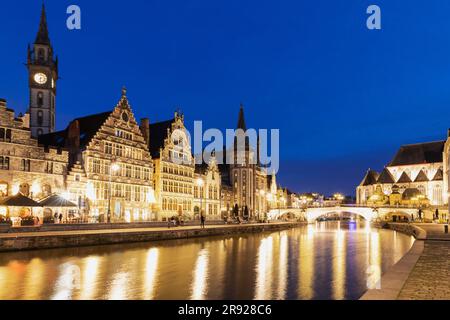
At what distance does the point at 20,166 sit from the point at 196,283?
30.4m

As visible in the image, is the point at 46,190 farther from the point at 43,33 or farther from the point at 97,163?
the point at 43,33

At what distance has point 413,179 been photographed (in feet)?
405

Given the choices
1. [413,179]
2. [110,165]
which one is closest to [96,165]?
[110,165]

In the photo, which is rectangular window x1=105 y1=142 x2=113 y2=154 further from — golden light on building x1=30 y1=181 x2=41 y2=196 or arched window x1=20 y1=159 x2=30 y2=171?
arched window x1=20 y1=159 x2=30 y2=171

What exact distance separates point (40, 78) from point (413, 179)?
3926 inches

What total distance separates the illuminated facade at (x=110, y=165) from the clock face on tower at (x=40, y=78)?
16.4m

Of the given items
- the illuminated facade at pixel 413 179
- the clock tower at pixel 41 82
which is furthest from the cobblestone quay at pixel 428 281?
the illuminated facade at pixel 413 179

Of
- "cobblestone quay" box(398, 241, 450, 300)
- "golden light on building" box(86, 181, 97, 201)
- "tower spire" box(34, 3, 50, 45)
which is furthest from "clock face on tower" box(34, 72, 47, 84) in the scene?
"cobblestone quay" box(398, 241, 450, 300)

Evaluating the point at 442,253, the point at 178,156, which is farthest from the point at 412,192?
the point at 442,253

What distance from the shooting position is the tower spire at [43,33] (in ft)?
233

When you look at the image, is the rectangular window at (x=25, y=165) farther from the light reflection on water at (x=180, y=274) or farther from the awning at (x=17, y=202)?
the light reflection on water at (x=180, y=274)

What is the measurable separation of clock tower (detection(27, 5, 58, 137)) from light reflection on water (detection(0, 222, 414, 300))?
158 feet

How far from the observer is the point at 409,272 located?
14.7 m
